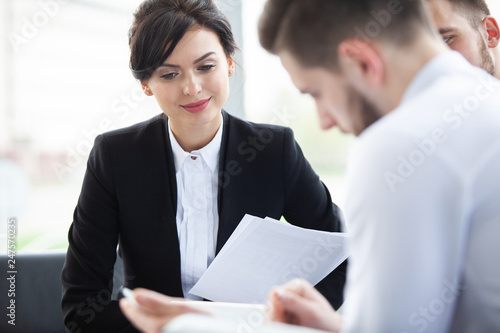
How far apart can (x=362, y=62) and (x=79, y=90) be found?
1.98 metres

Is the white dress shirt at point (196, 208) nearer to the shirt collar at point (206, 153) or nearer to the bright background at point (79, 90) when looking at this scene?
the shirt collar at point (206, 153)

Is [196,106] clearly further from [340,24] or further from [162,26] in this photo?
[340,24]

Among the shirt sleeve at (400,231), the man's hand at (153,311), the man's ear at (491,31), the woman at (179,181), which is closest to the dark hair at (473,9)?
the man's ear at (491,31)

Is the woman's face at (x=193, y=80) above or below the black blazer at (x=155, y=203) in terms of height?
above

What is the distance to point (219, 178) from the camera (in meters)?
1.55

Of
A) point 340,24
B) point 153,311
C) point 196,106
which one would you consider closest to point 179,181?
point 196,106

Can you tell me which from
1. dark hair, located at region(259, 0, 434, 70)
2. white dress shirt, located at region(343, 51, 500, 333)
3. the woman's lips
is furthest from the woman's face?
white dress shirt, located at region(343, 51, 500, 333)

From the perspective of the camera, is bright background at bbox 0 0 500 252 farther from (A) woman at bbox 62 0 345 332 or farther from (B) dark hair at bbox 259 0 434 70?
(B) dark hair at bbox 259 0 434 70

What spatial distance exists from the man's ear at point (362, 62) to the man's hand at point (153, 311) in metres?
0.45

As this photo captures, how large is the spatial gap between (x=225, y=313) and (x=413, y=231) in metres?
0.48

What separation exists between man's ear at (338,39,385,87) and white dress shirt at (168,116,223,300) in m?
0.87

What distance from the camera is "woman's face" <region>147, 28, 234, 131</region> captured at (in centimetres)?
145

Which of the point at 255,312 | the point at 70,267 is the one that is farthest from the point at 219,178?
the point at 255,312

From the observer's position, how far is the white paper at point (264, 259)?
122cm
